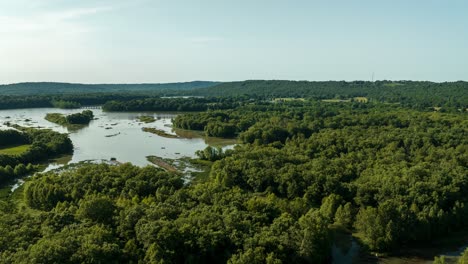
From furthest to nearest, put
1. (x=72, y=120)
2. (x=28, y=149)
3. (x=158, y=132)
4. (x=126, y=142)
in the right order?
(x=72, y=120) → (x=158, y=132) → (x=126, y=142) → (x=28, y=149)

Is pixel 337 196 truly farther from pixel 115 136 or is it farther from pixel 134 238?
pixel 115 136

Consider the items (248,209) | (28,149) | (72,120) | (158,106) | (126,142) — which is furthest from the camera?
(158,106)

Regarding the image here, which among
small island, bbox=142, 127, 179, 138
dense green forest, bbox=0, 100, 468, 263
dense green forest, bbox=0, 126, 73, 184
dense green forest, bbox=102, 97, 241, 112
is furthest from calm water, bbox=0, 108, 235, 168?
dense green forest, bbox=102, 97, 241, 112

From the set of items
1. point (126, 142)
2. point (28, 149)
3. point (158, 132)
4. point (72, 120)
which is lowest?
point (126, 142)

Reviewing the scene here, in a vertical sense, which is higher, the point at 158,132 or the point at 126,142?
the point at 158,132

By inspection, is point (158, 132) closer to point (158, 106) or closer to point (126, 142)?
point (126, 142)

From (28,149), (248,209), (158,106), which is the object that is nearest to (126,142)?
(28,149)

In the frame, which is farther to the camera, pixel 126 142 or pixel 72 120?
pixel 72 120
